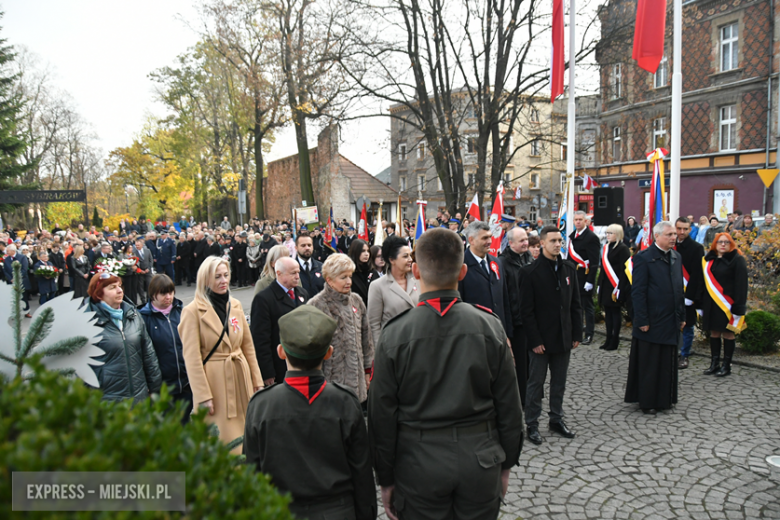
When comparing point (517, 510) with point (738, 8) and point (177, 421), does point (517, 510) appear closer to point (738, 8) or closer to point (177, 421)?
point (177, 421)

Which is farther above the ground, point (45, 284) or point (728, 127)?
point (728, 127)

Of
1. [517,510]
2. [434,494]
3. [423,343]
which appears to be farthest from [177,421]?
[517,510]

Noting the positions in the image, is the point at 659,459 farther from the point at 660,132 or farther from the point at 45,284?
the point at 660,132

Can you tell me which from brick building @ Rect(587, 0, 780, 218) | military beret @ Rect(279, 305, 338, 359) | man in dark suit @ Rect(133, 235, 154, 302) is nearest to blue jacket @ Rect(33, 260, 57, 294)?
man in dark suit @ Rect(133, 235, 154, 302)

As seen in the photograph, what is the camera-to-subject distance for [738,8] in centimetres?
2428

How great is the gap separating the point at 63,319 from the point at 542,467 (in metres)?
4.16

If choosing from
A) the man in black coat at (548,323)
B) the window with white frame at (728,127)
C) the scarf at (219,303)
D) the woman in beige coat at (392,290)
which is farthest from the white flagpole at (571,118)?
the window with white frame at (728,127)

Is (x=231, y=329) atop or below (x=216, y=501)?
below

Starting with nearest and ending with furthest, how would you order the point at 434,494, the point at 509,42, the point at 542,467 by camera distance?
the point at 434,494
the point at 542,467
the point at 509,42

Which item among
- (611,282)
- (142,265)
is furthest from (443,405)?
(142,265)

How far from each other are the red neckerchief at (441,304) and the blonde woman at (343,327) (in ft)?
6.18

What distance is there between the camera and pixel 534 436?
201 inches

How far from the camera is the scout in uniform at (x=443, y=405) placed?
7.97 feet

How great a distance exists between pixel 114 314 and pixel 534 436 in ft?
13.1
